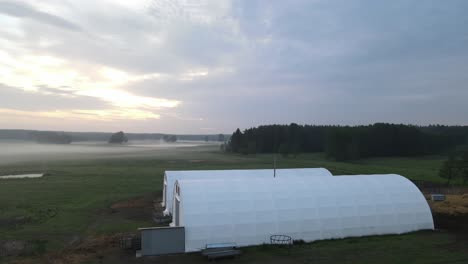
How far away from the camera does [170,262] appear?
57.6ft

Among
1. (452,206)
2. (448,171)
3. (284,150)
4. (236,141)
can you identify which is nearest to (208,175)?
(452,206)

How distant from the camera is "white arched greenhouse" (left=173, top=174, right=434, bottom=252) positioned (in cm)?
1992

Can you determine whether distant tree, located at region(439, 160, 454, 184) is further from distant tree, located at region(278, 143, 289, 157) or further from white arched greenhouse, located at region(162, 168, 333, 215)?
distant tree, located at region(278, 143, 289, 157)

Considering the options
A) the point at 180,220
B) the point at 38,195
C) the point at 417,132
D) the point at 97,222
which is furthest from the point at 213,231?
the point at 417,132

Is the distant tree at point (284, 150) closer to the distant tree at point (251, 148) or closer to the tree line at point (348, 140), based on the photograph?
the tree line at point (348, 140)

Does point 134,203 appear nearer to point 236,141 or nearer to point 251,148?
point 251,148

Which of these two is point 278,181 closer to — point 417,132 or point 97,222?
point 97,222

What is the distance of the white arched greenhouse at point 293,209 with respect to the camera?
784 inches

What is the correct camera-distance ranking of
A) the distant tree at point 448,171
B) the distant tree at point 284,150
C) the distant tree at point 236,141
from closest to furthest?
the distant tree at point 448,171, the distant tree at point 284,150, the distant tree at point 236,141

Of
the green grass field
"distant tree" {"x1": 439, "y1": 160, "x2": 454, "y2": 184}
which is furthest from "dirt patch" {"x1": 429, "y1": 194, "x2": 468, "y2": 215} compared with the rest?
"distant tree" {"x1": 439, "y1": 160, "x2": 454, "y2": 184}

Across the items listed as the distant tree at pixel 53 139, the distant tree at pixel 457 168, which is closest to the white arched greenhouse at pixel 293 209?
the distant tree at pixel 457 168

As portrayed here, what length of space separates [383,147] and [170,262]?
97793 millimetres

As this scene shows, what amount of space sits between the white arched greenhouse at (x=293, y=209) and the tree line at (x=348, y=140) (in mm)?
67381

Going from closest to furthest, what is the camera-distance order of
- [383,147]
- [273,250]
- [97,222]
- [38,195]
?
[273,250]
[97,222]
[38,195]
[383,147]
